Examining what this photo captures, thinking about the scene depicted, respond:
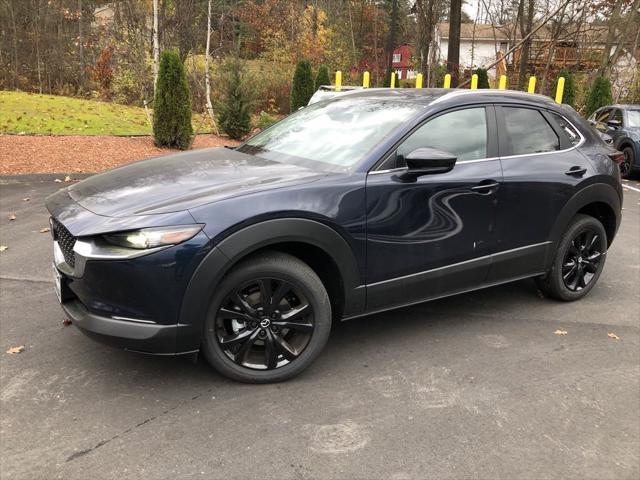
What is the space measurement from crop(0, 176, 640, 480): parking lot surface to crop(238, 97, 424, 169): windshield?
1.28m

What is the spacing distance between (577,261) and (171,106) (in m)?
9.41

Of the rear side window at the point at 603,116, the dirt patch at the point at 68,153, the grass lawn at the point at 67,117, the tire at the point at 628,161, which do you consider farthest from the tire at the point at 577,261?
the grass lawn at the point at 67,117

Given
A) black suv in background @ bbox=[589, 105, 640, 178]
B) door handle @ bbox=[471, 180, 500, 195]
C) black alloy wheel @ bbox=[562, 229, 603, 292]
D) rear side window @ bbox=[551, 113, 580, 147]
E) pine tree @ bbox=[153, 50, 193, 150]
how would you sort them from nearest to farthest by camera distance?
door handle @ bbox=[471, 180, 500, 195]
rear side window @ bbox=[551, 113, 580, 147]
black alloy wheel @ bbox=[562, 229, 603, 292]
pine tree @ bbox=[153, 50, 193, 150]
black suv in background @ bbox=[589, 105, 640, 178]

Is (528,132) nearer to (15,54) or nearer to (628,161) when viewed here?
(628,161)

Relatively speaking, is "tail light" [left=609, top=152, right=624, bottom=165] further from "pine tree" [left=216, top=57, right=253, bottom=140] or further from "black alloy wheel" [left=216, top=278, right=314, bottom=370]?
"pine tree" [left=216, top=57, right=253, bottom=140]

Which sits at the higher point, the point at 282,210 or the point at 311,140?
the point at 311,140

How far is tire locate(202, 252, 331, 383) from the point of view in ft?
10.0

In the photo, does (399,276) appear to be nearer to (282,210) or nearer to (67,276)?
(282,210)

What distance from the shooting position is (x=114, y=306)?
285cm

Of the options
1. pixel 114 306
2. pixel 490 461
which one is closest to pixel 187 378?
pixel 114 306

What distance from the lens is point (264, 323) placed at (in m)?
3.16

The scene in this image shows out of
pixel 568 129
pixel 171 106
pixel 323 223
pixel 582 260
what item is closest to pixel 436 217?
pixel 323 223

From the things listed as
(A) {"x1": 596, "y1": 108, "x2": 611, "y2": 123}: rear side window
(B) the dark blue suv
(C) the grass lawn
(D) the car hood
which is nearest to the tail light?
(B) the dark blue suv

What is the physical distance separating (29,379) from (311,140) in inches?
91.1
